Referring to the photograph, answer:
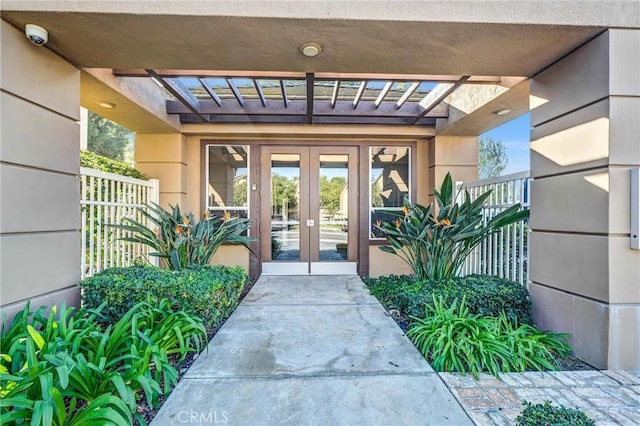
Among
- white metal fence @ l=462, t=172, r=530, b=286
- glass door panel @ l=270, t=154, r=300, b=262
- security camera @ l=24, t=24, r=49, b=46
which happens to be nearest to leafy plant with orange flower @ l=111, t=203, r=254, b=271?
glass door panel @ l=270, t=154, r=300, b=262

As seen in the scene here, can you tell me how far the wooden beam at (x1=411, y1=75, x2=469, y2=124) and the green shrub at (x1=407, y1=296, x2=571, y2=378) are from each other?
2.54 metres

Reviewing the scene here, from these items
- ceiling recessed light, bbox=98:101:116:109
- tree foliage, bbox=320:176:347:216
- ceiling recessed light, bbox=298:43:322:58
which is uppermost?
ceiling recessed light, bbox=298:43:322:58

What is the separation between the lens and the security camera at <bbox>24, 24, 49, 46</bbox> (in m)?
2.53

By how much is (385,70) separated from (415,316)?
265 cm

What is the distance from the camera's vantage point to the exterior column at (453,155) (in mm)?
5680

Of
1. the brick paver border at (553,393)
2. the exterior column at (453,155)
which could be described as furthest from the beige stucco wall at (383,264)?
the brick paver border at (553,393)

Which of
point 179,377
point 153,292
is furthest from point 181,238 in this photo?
point 179,377

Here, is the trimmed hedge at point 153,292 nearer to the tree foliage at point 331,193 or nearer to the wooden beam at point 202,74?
the wooden beam at point 202,74

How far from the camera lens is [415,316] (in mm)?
3301

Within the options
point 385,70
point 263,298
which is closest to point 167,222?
point 263,298

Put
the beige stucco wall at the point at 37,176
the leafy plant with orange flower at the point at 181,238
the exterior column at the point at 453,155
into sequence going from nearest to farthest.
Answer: the beige stucco wall at the point at 37,176 → the leafy plant with orange flower at the point at 181,238 → the exterior column at the point at 453,155

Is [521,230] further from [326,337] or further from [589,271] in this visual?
[326,337]

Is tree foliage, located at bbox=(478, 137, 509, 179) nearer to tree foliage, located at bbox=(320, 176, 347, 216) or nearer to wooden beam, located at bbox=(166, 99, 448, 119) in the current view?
wooden beam, located at bbox=(166, 99, 448, 119)

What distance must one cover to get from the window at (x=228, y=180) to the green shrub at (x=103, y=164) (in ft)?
4.28
